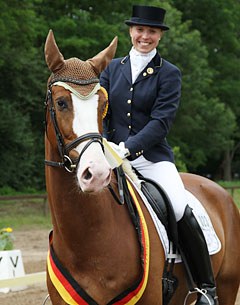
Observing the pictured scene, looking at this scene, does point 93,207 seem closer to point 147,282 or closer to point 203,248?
point 147,282

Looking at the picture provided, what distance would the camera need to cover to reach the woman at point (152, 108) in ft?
17.7

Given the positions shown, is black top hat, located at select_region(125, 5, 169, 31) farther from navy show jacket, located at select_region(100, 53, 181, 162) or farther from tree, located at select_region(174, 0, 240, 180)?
tree, located at select_region(174, 0, 240, 180)

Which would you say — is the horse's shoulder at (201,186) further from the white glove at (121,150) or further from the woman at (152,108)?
the white glove at (121,150)

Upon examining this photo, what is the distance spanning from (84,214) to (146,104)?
1.17m

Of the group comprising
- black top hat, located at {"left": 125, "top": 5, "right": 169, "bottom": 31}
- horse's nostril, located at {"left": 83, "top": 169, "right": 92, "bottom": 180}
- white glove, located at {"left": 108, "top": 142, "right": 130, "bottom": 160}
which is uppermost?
black top hat, located at {"left": 125, "top": 5, "right": 169, "bottom": 31}

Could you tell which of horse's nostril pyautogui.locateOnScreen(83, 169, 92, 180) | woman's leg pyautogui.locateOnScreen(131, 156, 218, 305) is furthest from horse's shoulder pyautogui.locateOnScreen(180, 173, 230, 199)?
horse's nostril pyautogui.locateOnScreen(83, 169, 92, 180)

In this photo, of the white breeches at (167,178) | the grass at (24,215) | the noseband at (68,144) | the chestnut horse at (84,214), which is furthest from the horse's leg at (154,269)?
the grass at (24,215)

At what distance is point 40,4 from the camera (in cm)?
2716

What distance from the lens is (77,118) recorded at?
4.30 metres

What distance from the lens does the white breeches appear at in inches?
214

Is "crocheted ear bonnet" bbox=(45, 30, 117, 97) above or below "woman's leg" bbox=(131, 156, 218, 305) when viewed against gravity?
above

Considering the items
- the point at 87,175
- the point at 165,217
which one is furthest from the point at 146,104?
the point at 87,175

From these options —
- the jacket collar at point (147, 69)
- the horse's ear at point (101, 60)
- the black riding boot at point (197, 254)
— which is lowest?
the black riding boot at point (197, 254)

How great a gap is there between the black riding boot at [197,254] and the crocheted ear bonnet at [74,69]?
149 centimetres
